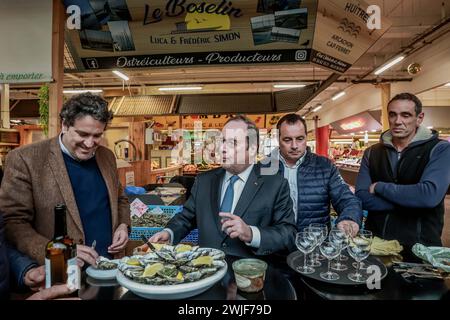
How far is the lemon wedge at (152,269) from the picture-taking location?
3.77ft

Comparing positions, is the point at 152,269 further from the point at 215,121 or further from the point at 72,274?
the point at 215,121

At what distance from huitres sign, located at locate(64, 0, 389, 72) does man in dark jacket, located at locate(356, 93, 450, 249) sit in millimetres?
1335

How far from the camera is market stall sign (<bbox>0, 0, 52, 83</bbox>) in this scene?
287 centimetres

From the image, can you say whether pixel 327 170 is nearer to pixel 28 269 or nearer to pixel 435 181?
pixel 435 181

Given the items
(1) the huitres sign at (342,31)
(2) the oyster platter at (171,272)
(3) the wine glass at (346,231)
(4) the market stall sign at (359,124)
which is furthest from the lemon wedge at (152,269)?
(4) the market stall sign at (359,124)

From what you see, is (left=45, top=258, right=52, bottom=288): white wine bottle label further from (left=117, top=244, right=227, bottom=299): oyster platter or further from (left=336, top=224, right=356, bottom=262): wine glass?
(left=336, top=224, right=356, bottom=262): wine glass

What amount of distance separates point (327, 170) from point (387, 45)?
291 inches

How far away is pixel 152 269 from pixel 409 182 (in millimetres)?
2146

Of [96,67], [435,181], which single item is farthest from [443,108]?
[96,67]

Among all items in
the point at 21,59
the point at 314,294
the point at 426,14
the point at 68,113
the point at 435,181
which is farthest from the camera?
the point at 426,14

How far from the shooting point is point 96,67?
345cm

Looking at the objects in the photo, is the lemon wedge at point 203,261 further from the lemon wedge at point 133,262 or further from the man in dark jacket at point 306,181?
the man in dark jacket at point 306,181

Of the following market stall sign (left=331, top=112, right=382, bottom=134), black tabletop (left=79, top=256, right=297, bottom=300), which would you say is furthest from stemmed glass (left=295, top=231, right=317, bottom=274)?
market stall sign (left=331, top=112, right=382, bottom=134)

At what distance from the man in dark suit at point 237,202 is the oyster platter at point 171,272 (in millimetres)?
312
